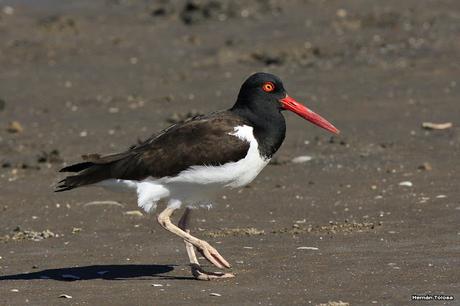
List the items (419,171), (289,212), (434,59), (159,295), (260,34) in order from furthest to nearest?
(260,34), (434,59), (419,171), (289,212), (159,295)

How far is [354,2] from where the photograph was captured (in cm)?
1811

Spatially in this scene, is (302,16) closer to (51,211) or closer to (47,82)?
(47,82)

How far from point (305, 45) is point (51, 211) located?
6.55 meters

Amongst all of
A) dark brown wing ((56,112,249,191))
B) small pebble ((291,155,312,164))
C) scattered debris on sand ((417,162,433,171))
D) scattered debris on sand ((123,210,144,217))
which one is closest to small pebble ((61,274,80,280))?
dark brown wing ((56,112,249,191))

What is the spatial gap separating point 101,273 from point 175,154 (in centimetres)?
102

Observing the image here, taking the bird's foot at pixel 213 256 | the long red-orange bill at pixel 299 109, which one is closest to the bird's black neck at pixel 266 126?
the long red-orange bill at pixel 299 109

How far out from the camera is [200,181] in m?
8.36

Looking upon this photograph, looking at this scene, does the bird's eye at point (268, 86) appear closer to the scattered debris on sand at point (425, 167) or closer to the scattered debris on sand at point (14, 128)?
the scattered debris on sand at point (425, 167)

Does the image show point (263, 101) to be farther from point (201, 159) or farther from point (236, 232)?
point (236, 232)

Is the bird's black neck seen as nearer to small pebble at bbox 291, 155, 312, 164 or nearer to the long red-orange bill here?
the long red-orange bill

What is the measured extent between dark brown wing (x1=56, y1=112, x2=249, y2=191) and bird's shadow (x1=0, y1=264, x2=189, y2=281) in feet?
2.12

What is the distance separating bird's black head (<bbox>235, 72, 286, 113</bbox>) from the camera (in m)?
8.60

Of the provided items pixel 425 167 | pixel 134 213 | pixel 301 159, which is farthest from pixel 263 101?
pixel 301 159

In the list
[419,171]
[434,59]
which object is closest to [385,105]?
[434,59]
